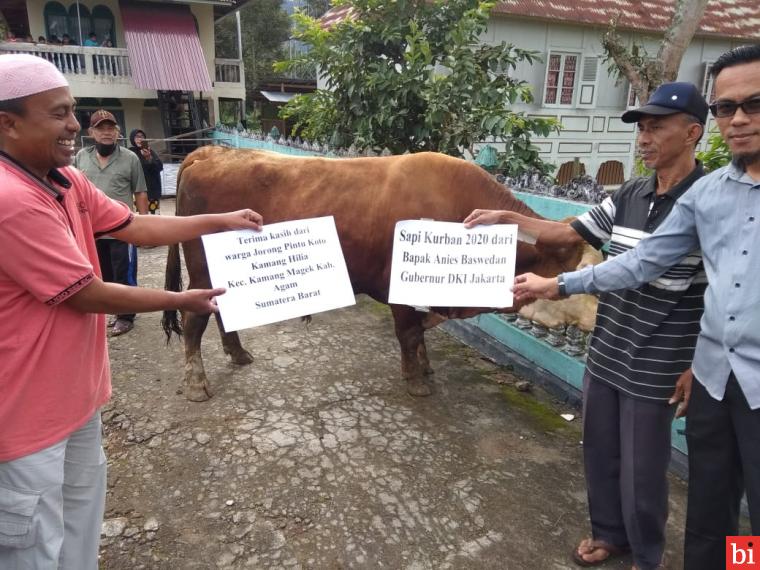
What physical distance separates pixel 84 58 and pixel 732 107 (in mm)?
17256

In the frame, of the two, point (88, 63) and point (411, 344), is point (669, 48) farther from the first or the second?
point (88, 63)

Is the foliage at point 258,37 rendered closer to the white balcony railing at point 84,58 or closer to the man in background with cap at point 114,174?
the white balcony railing at point 84,58

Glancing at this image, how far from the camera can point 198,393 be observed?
152 inches

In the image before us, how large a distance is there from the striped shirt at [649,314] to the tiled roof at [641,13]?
9.83 metres

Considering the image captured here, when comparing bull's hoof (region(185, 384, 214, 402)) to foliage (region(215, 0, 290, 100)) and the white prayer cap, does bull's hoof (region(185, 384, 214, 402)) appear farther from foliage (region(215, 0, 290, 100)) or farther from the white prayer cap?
foliage (region(215, 0, 290, 100))

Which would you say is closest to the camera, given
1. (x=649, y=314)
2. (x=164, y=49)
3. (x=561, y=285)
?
(x=649, y=314)

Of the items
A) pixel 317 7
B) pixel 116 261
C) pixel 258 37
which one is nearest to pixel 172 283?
pixel 116 261

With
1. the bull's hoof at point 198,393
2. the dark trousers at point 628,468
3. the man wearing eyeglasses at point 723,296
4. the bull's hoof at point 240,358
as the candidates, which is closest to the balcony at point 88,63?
the bull's hoof at point 240,358

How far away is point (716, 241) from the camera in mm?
1780

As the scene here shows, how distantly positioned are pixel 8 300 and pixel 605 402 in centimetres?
223

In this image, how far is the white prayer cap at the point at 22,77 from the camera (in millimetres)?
1503

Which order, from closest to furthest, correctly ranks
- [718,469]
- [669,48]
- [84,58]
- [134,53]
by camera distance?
[718,469], [669,48], [84,58], [134,53]

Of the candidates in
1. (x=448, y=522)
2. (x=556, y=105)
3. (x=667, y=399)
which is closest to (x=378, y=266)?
(x=448, y=522)

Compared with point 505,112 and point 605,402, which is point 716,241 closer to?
point 605,402
